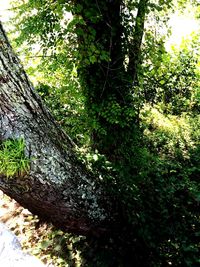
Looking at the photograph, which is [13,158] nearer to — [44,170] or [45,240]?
[44,170]

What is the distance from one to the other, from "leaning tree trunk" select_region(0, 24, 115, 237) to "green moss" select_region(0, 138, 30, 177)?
0.06m

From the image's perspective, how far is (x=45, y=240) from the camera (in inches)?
165

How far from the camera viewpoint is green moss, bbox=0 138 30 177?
279cm

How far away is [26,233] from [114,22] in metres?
3.08

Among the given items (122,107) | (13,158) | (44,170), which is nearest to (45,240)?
(44,170)

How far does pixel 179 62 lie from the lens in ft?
26.3

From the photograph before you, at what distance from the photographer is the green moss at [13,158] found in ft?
9.16

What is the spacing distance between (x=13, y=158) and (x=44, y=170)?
39 cm

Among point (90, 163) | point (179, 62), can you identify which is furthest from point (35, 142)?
point (179, 62)

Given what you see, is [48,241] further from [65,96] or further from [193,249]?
[65,96]

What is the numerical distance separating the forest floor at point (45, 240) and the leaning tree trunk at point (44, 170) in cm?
38

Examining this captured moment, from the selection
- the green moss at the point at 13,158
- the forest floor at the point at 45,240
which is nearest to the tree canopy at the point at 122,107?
the green moss at the point at 13,158

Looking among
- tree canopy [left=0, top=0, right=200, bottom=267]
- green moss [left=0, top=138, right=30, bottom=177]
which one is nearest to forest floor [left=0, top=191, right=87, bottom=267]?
tree canopy [left=0, top=0, right=200, bottom=267]

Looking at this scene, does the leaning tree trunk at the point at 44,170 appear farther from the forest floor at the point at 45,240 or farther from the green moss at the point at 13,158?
the forest floor at the point at 45,240
